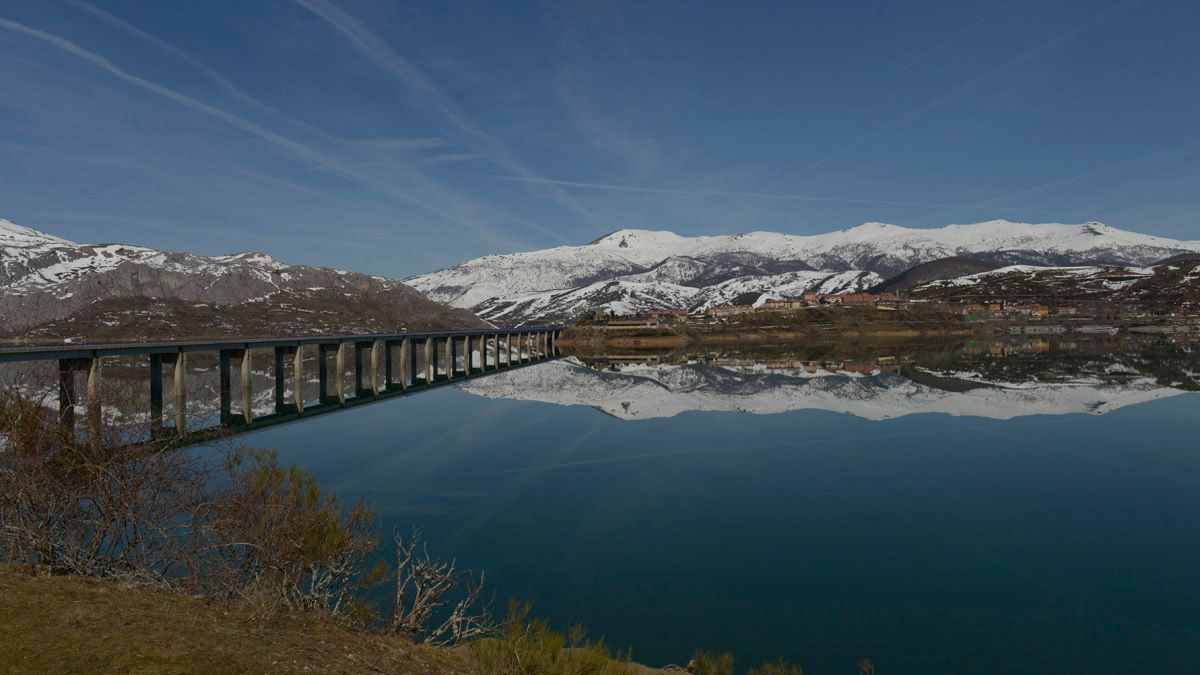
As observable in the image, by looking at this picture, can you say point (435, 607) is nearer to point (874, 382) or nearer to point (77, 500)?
point (77, 500)

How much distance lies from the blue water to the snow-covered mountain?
8.42 meters

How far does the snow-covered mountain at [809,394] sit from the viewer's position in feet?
164

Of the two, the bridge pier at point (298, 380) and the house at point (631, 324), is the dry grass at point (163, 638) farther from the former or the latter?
the house at point (631, 324)

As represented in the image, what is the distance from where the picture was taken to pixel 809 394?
59031 millimetres

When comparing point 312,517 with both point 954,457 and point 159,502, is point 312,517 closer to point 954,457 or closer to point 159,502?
point 159,502

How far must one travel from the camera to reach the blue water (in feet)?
46.3

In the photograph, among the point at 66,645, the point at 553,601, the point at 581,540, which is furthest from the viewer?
the point at 581,540

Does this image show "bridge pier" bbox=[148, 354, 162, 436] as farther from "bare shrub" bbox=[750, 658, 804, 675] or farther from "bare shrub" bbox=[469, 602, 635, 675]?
"bare shrub" bbox=[750, 658, 804, 675]

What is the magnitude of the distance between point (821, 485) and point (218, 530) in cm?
2119

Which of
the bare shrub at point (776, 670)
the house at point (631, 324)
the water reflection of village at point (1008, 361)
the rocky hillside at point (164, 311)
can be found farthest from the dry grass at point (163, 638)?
the house at point (631, 324)

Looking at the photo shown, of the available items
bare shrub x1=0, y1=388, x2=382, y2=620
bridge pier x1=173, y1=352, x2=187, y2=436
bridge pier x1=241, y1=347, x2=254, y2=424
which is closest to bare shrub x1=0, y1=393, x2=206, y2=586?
bare shrub x1=0, y1=388, x2=382, y2=620

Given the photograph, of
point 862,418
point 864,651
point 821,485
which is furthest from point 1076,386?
point 864,651

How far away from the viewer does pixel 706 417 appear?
47.8 metres

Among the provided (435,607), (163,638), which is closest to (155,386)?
(435,607)
